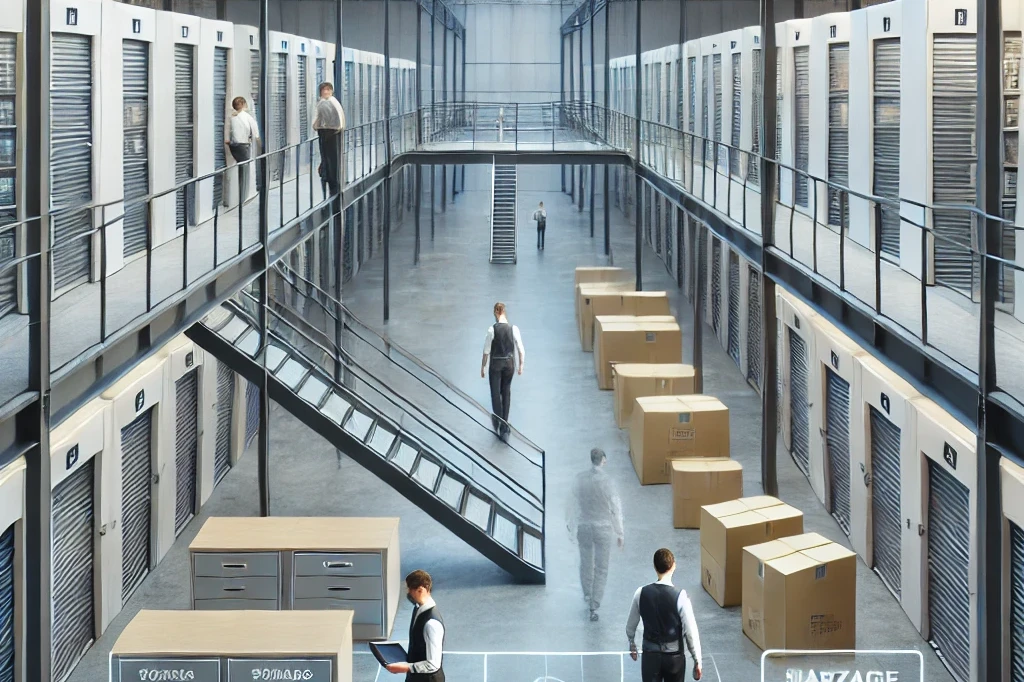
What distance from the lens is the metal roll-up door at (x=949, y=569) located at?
6.82 metres

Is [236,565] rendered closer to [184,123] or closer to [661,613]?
[661,613]

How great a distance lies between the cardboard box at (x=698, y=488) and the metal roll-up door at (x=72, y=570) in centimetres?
433

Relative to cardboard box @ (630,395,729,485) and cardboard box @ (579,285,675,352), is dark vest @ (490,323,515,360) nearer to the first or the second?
cardboard box @ (630,395,729,485)

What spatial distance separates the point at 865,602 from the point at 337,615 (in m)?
3.61

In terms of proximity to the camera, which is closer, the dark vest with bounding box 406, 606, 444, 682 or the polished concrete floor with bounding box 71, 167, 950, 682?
the dark vest with bounding box 406, 606, 444, 682

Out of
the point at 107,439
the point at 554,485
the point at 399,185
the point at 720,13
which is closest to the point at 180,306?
the point at 107,439

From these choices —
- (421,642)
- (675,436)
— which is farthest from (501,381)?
(421,642)

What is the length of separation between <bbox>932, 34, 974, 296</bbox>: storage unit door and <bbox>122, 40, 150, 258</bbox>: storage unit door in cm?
572

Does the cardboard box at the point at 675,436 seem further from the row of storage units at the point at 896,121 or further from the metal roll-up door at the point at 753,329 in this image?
the metal roll-up door at the point at 753,329

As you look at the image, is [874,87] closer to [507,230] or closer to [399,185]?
[507,230]

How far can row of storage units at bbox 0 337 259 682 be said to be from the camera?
20.8 feet

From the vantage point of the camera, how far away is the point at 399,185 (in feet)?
94.0

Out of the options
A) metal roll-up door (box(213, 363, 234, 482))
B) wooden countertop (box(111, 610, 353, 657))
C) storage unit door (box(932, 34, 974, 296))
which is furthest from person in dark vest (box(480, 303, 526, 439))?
wooden countertop (box(111, 610, 353, 657))

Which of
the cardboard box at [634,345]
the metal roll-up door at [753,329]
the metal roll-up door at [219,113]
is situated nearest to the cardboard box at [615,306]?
the cardboard box at [634,345]
